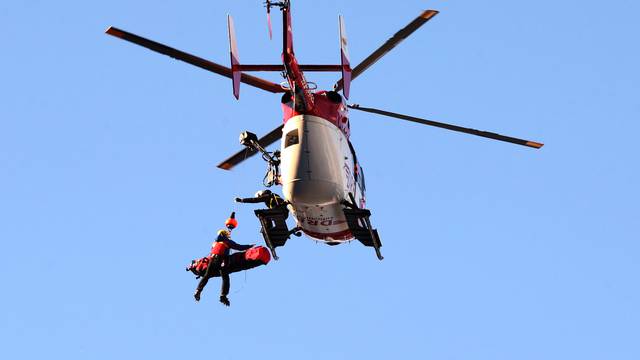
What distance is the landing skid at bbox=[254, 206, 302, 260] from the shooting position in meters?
35.8

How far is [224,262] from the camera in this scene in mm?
36125

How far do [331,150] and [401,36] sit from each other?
3.58 meters

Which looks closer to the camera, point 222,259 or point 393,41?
point 393,41

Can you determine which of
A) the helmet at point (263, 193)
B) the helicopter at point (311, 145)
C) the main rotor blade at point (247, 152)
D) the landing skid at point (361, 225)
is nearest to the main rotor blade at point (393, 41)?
the helicopter at point (311, 145)

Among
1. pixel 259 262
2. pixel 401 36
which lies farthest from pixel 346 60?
pixel 259 262

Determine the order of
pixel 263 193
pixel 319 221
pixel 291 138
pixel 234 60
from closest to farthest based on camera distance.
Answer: pixel 234 60
pixel 291 138
pixel 319 221
pixel 263 193

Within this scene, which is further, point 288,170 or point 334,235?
point 334,235

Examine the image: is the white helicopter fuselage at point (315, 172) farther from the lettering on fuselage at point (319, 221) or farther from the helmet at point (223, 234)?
the helmet at point (223, 234)

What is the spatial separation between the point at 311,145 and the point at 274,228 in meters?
3.15

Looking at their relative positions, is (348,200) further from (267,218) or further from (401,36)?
(401,36)

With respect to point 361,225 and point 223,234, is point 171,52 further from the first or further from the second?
point 361,225

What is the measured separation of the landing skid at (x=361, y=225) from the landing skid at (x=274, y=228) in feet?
5.67

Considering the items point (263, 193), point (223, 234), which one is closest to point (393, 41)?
point (263, 193)

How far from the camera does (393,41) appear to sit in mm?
34938
